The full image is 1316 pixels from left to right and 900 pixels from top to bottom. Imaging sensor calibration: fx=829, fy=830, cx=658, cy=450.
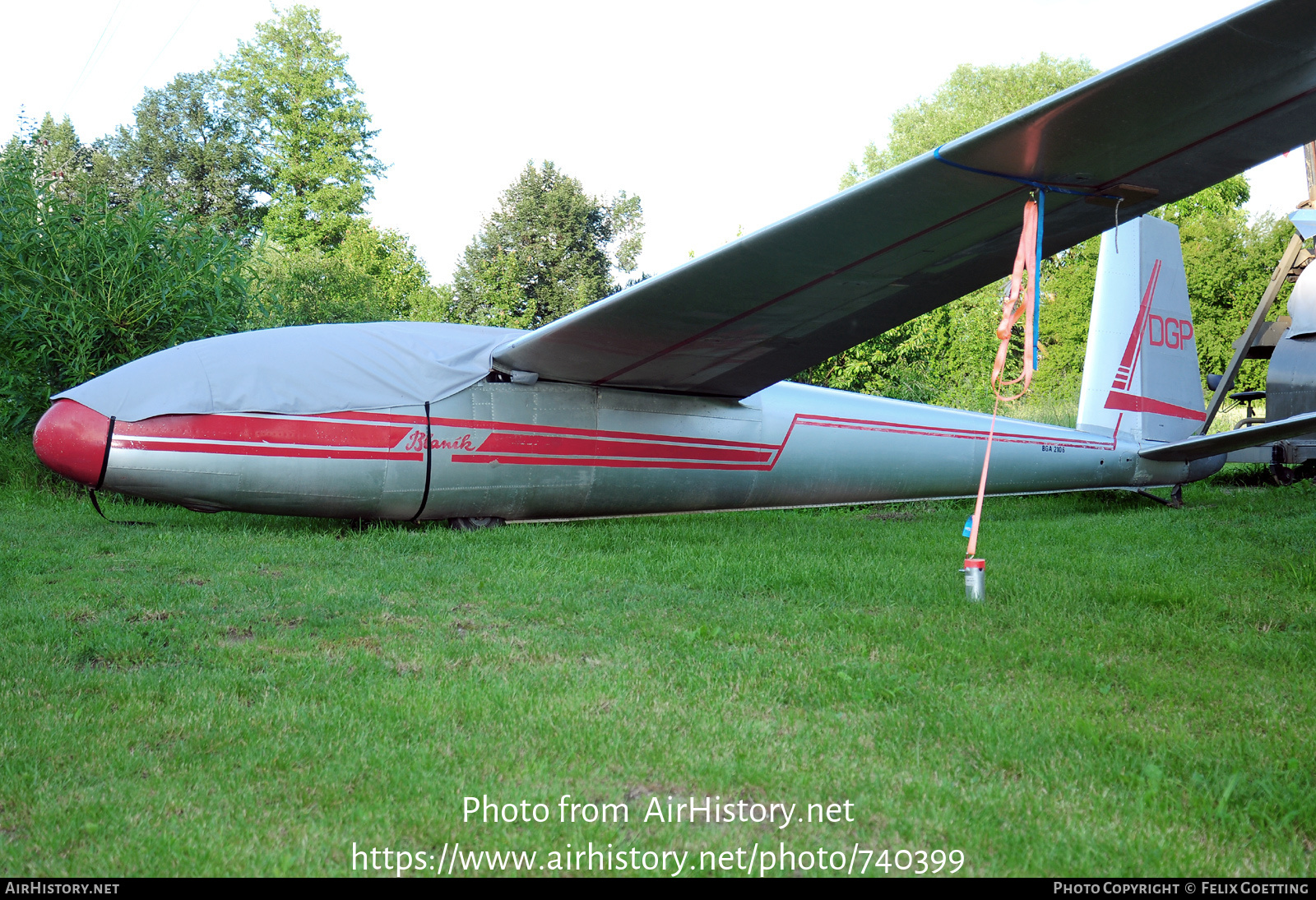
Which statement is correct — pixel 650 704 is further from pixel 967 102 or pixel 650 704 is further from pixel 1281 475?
pixel 967 102

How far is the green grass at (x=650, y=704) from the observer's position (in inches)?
74.8

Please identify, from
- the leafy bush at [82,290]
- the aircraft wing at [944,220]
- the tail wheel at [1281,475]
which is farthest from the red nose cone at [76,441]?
the tail wheel at [1281,475]

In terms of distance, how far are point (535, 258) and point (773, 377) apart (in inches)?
1270

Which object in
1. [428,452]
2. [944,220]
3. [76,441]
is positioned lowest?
[76,441]

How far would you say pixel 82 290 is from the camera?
9.01m

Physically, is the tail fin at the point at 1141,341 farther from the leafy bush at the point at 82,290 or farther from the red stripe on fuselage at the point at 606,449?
the leafy bush at the point at 82,290

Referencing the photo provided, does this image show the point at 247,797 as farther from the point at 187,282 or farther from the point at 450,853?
the point at 187,282

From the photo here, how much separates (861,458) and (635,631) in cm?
511

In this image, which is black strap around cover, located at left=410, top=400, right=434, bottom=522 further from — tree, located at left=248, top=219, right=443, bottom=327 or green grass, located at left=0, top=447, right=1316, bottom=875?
tree, located at left=248, top=219, right=443, bottom=327

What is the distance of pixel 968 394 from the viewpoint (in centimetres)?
1438

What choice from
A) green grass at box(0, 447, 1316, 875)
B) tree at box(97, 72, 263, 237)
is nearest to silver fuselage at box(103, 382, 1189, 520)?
green grass at box(0, 447, 1316, 875)

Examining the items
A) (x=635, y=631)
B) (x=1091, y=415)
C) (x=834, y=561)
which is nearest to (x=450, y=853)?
(x=635, y=631)

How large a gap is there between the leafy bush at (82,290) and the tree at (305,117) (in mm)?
24986

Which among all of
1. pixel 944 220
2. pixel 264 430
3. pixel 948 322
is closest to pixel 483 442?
pixel 264 430
